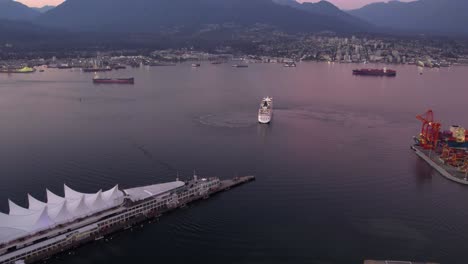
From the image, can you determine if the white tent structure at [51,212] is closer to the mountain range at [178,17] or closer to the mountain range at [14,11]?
the mountain range at [178,17]

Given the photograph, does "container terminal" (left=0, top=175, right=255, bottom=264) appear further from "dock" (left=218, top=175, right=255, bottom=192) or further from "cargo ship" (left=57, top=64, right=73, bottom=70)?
"cargo ship" (left=57, top=64, right=73, bottom=70)

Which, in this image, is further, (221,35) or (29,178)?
(221,35)

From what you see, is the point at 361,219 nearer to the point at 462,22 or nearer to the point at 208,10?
the point at 208,10

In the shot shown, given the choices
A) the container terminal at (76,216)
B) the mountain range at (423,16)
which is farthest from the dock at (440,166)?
the mountain range at (423,16)

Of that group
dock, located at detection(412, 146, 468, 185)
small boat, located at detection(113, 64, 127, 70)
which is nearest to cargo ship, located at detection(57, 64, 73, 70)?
small boat, located at detection(113, 64, 127, 70)

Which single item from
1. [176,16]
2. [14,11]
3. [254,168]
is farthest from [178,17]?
[254,168]

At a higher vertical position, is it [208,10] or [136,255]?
[208,10]

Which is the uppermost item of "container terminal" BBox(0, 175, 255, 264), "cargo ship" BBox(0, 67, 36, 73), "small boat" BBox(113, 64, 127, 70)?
"small boat" BBox(113, 64, 127, 70)

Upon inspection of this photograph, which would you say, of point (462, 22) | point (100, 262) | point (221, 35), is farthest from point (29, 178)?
point (462, 22)
